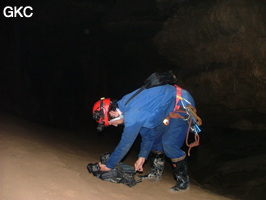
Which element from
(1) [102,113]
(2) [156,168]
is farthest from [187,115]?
(1) [102,113]

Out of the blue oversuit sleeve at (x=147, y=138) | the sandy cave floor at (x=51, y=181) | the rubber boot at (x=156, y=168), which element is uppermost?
the blue oversuit sleeve at (x=147, y=138)

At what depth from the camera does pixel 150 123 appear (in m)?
3.85

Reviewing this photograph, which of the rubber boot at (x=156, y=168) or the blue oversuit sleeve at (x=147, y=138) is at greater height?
the blue oversuit sleeve at (x=147, y=138)

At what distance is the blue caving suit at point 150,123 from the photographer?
12.1 ft

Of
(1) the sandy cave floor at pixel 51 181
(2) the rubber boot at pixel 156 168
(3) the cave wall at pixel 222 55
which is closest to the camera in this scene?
(1) the sandy cave floor at pixel 51 181

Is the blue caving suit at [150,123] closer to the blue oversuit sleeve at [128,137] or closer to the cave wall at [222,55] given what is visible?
the blue oversuit sleeve at [128,137]

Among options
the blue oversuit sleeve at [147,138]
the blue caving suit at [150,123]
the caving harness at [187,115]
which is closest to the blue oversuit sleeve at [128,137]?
the blue caving suit at [150,123]

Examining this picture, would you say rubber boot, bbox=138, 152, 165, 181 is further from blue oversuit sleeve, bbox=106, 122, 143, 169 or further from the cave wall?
the cave wall

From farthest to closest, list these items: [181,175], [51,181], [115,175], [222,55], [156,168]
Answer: [222,55] < [156,168] < [181,175] < [115,175] < [51,181]

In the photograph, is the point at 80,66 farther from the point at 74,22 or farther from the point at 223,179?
the point at 223,179

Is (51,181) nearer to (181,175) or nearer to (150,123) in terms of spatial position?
(150,123)

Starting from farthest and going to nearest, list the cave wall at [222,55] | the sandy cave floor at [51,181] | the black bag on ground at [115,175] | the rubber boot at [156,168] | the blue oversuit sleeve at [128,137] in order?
the cave wall at [222,55] < the rubber boot at [156,168] < the black bag on ground at [115,175] < the blue oversuit sleeve at [128,137] < the sandy cave floor at [51,181]

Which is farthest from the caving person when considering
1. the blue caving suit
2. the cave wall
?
the cave wall

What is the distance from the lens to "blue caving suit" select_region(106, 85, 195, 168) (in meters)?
3.69
